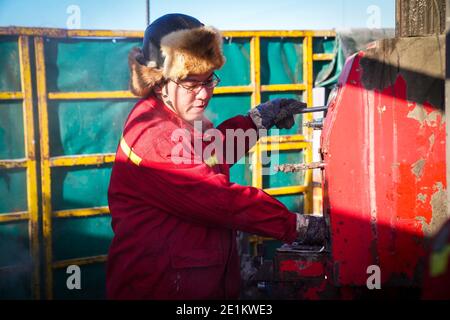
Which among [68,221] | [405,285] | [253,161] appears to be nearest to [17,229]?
[68,221]

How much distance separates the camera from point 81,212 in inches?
146


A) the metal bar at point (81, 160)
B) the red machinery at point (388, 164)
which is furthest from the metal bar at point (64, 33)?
the red machinery at point (388, 164)

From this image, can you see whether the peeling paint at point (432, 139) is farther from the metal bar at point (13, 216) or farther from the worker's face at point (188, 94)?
the metal bar at point (13, 216)

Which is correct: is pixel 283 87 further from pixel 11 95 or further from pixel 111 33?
pixel 11 95

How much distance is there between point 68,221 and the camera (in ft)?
12.2

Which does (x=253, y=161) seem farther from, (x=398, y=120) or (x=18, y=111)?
(x=398, y=120)

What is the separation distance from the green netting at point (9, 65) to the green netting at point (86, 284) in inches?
56.1

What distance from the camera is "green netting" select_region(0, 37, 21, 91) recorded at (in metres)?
3.47

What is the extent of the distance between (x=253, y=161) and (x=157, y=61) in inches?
91.3

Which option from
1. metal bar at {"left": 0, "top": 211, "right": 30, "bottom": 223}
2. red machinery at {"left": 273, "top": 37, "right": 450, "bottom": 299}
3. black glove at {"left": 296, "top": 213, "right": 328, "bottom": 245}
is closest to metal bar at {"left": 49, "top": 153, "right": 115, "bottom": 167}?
metal bar at {"left": 0, "top": 211, "right": 30, "bottom": 223}

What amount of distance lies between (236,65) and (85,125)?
4.35ft

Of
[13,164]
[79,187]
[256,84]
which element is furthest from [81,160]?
[256,84]

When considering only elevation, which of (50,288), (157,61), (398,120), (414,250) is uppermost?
(157,61)

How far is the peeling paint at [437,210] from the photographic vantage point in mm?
1672
